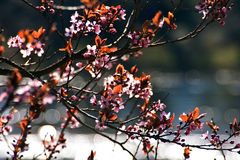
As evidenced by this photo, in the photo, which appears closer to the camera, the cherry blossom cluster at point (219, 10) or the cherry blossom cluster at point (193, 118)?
the cherry blossom cluster at point (193, 118)

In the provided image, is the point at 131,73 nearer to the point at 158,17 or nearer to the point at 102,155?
the point at 158,17

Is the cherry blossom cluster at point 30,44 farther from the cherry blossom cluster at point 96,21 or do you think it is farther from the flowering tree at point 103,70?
the cherry blossom cluster at point 96,21

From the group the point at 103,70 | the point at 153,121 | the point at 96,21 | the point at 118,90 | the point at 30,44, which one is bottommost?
the point at 153,121

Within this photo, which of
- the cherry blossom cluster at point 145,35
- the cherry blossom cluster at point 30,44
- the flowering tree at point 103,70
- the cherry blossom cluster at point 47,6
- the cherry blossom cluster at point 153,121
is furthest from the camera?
the cherry blossom cluster at point 47,6

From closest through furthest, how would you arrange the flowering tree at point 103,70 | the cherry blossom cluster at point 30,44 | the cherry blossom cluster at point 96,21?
the cherry blossom cluster at point 30,44, the flowering tree at point 103,70, the cherry blossom cluster at point 96,21

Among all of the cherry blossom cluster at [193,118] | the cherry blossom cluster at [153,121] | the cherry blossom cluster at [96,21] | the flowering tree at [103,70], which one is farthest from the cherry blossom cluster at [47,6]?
the cherry blossom cluster at [193,118]

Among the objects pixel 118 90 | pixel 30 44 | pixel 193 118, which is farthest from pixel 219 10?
pixel 30 44

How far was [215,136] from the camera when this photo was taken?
6.45m

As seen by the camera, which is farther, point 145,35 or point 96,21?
point 96,21

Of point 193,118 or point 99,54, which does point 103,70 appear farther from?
point 193,118

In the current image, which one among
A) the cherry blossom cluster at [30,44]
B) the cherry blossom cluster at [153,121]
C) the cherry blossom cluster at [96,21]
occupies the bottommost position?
the cherry blossom cluster at [153,121]

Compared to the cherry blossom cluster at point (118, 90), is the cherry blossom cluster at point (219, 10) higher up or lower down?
higher up

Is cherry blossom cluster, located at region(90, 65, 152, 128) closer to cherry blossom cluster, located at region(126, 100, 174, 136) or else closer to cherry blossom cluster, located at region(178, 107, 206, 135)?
A: cherry blossom cluster, located at region(126, 100, 174, 136)

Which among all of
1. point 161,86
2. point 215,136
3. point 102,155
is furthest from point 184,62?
point 215,136
